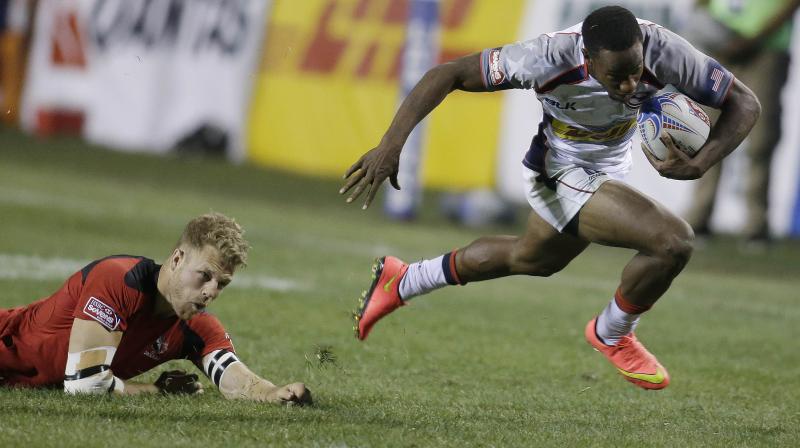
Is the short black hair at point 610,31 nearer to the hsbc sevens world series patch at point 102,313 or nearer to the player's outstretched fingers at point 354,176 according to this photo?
the player's outstretched fingers at point 354,176

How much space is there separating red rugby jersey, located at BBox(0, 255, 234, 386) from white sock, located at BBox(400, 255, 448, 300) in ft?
4.18

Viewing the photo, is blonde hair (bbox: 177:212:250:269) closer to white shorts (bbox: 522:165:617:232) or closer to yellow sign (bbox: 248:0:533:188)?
white shorts (bbox: 522:165:617:232)

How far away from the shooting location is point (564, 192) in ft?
17.8

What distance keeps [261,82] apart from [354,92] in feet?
4.35

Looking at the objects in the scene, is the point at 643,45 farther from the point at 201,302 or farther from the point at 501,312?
the point at 501,312

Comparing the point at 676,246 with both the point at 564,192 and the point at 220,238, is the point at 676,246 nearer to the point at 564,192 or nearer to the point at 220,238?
the point at 564,192

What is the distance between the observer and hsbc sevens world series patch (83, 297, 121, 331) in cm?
444

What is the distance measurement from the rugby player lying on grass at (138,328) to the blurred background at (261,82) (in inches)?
403

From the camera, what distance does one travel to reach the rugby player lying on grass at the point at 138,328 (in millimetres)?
4449

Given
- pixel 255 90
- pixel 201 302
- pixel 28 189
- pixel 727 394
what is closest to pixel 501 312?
pixel 727 394

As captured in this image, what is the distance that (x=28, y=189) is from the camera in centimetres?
1254

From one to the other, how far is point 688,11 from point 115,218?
687 cm

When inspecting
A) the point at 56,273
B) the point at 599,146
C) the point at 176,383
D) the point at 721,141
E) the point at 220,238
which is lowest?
the point at 56,273

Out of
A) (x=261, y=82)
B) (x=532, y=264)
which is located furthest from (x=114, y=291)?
(x=261, y=82)
